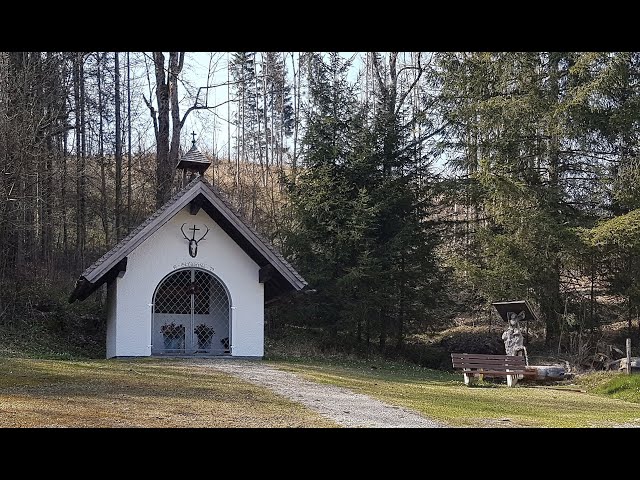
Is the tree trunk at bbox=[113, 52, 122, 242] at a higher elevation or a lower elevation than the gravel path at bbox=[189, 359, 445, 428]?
higher

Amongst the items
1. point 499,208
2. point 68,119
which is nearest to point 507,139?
point 499,208

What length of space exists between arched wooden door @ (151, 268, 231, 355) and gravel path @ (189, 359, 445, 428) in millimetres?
3348

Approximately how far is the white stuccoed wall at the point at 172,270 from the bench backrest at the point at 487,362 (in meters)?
5.05

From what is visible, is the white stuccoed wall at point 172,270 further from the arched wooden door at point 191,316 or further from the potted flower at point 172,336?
the potted flower at point 172,336

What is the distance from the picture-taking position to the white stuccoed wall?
57.2 ft

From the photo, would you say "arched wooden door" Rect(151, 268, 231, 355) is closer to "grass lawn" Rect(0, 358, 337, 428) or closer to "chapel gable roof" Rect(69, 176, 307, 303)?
"chapel gable roof" Rect(69, 176, 307, 303)

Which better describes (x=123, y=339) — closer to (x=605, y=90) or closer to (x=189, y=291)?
(x=189, y=291)

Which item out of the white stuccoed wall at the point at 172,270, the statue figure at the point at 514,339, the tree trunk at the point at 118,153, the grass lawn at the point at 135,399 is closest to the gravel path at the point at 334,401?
the grass lawn at the point at 135,399

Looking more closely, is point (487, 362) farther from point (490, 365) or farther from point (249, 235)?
point (249, 235)

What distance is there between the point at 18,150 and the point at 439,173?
1341 centimetres

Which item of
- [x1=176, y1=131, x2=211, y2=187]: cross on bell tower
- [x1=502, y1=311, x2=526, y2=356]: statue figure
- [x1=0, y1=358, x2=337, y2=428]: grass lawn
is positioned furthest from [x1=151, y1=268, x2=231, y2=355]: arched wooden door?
[x1=502, y1=311, x2=526, y2=356]: statue figure

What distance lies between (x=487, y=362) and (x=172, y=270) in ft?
24.5

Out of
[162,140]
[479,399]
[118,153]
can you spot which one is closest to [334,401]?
[479,399]

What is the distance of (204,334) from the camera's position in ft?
63.9
